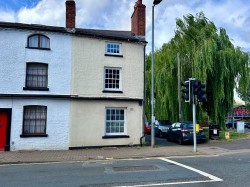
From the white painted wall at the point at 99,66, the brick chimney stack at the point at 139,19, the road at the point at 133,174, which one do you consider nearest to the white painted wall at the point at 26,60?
the white painted wall at the point at 99,66

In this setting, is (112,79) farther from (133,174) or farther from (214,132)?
(133,174)

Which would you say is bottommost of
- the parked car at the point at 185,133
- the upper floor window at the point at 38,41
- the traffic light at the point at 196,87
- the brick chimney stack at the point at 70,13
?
the parked car at the point at 185,133

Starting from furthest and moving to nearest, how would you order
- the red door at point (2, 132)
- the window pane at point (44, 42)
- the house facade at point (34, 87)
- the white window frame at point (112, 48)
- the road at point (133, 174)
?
the white window frame at point (112, 48), the window pane at point (44, 42), the house facade at point (34, 87), the red door at point (2, 132), the road at point (133, 174)

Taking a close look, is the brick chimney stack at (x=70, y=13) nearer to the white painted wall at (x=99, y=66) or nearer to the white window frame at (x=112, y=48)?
the white painted wall at (x=99, y=66)

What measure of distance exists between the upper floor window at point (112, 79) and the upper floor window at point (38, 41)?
422cm

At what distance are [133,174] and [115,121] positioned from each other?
9.12 meters

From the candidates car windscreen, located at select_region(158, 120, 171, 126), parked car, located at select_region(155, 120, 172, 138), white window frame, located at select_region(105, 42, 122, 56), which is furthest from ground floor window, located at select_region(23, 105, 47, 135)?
car windscreen, located at select_region(158, 120, 171, 126)

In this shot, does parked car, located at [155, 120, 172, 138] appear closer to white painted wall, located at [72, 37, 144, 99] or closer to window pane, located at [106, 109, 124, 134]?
white painted wall, located at [72, 37, 144, 99]

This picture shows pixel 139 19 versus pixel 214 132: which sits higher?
pixel 139 19

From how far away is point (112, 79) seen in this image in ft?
62.7

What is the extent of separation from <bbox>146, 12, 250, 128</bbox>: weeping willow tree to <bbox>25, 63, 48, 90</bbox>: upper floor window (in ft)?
41.7

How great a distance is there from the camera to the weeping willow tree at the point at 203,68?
957 inches

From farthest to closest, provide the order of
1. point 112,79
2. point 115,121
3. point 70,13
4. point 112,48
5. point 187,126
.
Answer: point 187,126
point 112,48
point 112,79
point 115,121
point 70,13

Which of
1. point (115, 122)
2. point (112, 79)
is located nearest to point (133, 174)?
point (115, 122)
